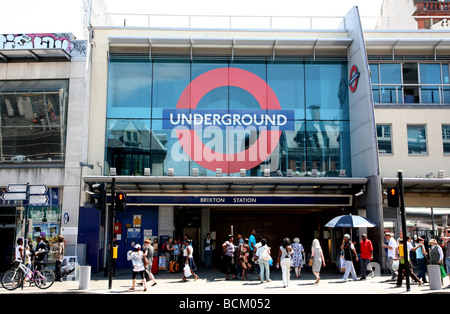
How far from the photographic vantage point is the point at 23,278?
653 inches

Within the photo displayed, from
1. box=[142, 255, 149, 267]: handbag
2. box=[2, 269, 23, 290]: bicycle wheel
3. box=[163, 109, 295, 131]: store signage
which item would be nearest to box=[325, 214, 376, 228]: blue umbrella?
box=[163, 109, 295, 131]: store signage

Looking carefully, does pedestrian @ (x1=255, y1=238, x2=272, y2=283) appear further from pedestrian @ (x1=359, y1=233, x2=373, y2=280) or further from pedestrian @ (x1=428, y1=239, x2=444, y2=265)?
pedestrian @ (x1=428, y1=239, x2=444, y2=265)

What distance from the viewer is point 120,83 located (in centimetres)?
2373

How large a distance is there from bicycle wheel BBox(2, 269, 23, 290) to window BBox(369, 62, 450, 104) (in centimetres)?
1830

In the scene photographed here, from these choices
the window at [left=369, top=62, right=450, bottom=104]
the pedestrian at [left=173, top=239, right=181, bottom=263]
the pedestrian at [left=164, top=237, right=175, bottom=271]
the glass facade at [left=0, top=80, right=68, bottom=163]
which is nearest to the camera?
the pedestrian at [left=164, top=237, right=175, bottom=271]

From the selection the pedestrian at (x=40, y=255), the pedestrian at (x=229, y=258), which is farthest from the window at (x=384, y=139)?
the pedestrian at (x=40, y=255)

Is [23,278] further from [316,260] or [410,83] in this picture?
[410,83]

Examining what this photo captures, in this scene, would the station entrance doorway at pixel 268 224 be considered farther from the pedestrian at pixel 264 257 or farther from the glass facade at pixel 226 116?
the pedestrian at pixel 264 257

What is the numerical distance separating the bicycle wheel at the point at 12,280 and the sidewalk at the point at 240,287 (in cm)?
21

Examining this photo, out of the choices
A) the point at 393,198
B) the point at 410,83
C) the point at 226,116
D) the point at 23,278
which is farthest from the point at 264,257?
the point at 410,83

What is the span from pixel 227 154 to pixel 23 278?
10.9 m

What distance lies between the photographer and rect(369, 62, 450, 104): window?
24172 mm
